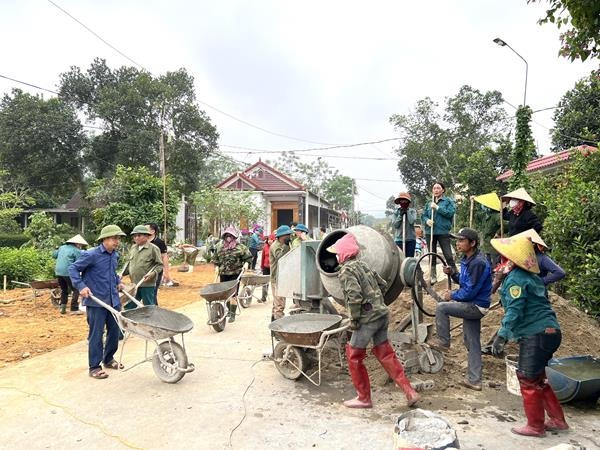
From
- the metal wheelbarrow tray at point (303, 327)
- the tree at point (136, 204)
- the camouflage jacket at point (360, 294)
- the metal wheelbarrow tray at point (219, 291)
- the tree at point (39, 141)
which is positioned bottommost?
the metal wheelbarrow tray at point (303, 327)

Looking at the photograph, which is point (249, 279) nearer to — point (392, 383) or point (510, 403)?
point (392, 383)

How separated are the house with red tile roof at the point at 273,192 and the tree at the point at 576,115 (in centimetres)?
1379

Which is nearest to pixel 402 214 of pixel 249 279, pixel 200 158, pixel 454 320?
pixel 454 320

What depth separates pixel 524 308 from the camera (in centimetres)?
361

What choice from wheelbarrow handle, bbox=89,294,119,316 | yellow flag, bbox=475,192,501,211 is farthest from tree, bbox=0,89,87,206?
yellow flag, bbox=475,192,501,211

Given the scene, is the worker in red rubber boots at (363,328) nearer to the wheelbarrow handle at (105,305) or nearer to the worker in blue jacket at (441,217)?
the wheelbarrow handle at (105,305)

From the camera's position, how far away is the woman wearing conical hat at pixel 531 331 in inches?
139

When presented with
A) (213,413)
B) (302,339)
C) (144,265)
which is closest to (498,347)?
(302,339)

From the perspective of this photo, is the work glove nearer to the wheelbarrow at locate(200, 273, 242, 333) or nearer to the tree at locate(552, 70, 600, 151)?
the wheelbarrow at locate(200, 273, 242, 333)

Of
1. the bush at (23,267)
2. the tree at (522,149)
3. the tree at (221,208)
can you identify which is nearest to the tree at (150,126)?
the tree at (221,208)

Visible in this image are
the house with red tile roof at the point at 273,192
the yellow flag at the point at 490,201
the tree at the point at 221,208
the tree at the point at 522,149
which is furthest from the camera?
the house with red tile roof at the point at 273,192

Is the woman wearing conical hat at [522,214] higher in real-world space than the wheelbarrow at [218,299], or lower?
higher

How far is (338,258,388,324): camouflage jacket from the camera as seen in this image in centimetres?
414

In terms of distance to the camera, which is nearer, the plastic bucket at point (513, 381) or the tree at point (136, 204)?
the plastic bucket at point (513, 381)
